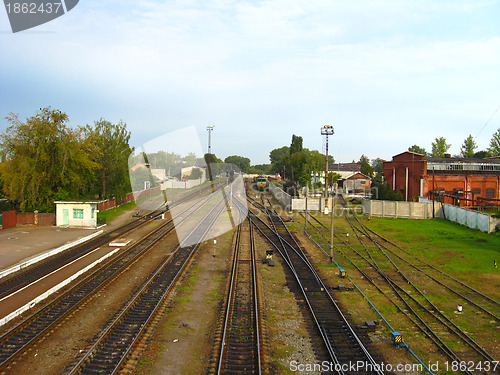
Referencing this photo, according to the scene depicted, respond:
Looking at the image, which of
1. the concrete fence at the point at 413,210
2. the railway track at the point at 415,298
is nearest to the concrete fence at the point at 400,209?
the concrete fence at the point at 413,210

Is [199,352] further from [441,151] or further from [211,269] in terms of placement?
[441,151]

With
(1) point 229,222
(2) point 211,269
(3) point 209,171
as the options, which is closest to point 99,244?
(2) point 211,269

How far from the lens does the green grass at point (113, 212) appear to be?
32912 millimetres

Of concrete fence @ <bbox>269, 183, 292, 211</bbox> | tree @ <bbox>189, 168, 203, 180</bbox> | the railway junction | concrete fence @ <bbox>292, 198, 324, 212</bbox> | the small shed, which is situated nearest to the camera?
the railway junction

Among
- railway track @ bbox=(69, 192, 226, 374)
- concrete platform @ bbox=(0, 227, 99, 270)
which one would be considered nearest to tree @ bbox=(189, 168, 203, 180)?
concrete platform @ bbox=(0, 227, 99, 270)

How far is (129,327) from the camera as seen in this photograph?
1084 cm

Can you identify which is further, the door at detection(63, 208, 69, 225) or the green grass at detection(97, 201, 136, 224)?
→ the green grass at detection(97, 201, 136, 224)

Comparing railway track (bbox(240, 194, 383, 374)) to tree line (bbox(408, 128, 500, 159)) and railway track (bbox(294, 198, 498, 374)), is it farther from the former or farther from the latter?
tree line (bbox(408, 128, 500, 159))

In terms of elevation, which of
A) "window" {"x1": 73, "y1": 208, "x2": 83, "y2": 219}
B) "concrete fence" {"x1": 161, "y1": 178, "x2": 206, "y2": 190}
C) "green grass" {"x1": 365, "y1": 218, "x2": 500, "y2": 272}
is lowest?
"green grass" {"x1": 365, "y1": 218, "x2": 500, "y2": 272}

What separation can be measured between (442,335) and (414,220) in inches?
982

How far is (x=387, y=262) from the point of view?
753 inches

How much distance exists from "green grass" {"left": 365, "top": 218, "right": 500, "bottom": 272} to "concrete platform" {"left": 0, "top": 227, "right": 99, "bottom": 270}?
22.9 meters

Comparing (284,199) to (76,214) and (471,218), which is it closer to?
(471,218)

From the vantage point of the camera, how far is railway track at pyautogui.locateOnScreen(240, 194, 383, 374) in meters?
8.98
